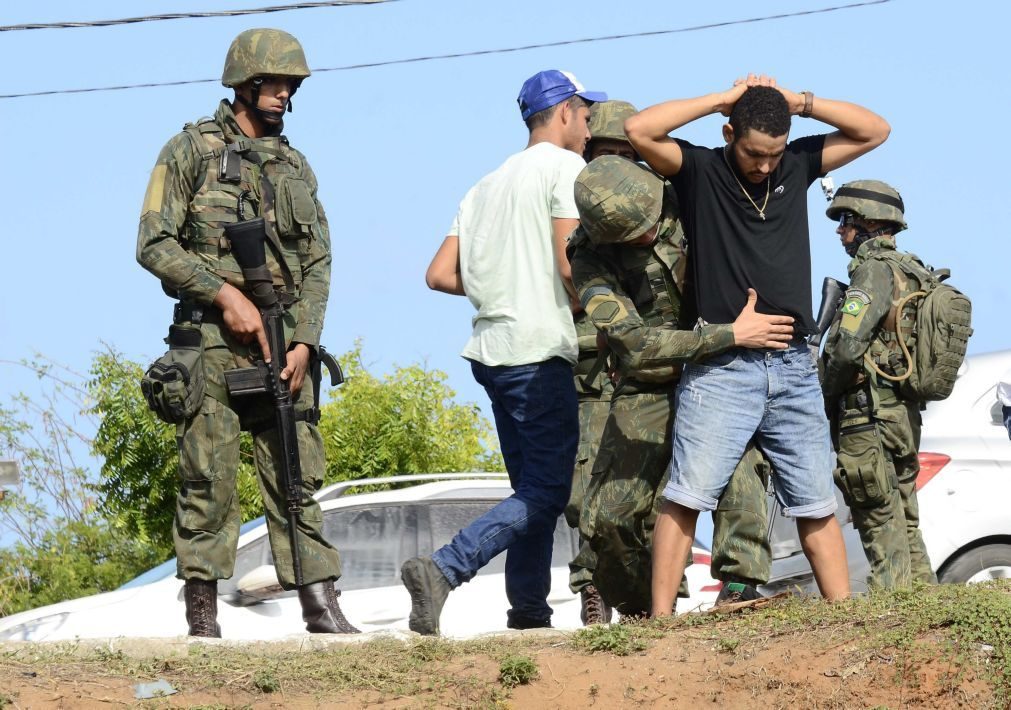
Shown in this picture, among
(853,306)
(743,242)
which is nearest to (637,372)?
(743,242)

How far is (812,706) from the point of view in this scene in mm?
5062

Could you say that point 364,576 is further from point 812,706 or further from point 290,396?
point 812,706

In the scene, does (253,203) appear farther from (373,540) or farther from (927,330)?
(927,330)

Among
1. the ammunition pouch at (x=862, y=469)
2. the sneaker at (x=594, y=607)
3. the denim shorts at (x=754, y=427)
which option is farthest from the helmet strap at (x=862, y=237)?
the denim shorts at (x=754, y=427)

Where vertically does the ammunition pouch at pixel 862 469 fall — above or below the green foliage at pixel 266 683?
above

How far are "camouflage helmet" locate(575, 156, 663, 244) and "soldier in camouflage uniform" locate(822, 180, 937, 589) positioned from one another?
251 cm

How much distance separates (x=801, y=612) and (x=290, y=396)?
2234mm

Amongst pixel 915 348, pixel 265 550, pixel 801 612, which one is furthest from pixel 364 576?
pixel 801 612

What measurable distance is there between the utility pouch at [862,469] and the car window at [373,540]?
2.41 meters

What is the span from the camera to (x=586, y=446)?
728 centimetres

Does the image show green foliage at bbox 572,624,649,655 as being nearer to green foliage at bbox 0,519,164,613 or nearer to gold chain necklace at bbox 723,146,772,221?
gold chain necklace at bbox 723,146,772,221

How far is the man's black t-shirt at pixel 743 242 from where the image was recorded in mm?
5926

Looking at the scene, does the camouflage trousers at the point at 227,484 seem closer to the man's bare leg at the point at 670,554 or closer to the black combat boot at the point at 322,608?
the black combat boot at the point at 322,608

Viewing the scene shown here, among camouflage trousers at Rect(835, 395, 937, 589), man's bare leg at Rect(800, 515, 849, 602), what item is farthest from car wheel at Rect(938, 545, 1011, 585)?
man's bare leg at Rect(800, 515, 849, 602)
